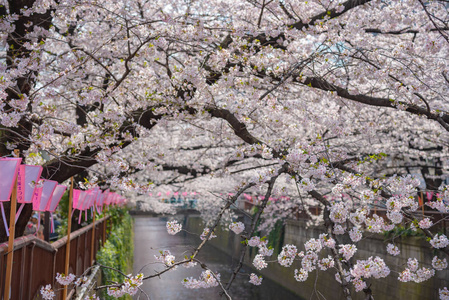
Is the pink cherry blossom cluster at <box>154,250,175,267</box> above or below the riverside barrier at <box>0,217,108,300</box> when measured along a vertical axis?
above

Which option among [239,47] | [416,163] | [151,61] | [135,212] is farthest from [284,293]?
[135,212]

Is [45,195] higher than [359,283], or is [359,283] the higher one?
[45,195]

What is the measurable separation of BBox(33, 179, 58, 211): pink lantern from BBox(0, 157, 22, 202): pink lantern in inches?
58.5

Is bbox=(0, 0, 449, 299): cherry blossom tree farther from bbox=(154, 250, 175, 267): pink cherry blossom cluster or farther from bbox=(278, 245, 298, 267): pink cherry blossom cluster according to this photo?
bbox=(154, 250, 175, 267): pink cherry blossom cluster

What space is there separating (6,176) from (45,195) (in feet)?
5.42

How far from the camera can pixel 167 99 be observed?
20.2ft

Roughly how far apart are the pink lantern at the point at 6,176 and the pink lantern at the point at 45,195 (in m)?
1.49

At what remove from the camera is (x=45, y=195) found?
5.75 meters

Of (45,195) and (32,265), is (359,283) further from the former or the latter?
(45,195)

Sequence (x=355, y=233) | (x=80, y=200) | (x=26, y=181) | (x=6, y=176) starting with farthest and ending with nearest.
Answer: (x=80, y=200)
(x=26, y=181)
(x=6, y=176)
(x=355, y=233)

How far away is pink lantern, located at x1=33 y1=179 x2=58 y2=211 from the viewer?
5.67 metres

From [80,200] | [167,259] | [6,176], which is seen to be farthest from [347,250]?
[80,200]

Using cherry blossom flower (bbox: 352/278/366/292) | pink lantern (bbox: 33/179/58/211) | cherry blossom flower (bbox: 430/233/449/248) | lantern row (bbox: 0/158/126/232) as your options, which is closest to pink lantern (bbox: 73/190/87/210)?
lantern row (bbox: 0/158/126/232)

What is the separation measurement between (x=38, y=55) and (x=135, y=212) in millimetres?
33120
